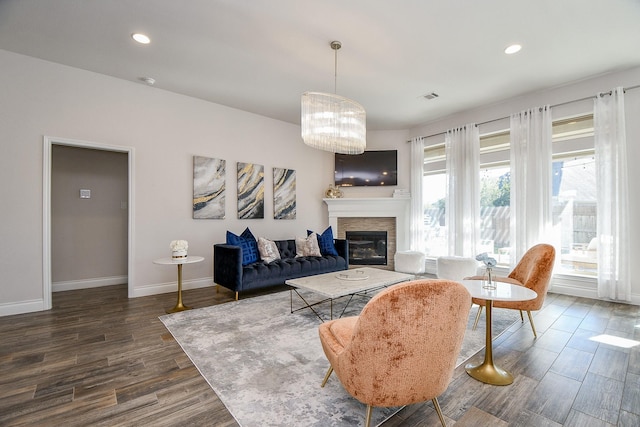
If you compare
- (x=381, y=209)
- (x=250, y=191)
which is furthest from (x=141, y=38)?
(x=381, y=209)

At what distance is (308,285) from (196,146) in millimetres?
3068

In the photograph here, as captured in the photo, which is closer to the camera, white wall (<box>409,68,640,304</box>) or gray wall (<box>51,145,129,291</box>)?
white wall (<box>409,68,640,304</box>)

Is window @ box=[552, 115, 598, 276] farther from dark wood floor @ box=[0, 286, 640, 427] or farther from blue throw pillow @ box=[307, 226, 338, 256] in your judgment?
blue throw pillow @ box=[307, 226, 338, 256]

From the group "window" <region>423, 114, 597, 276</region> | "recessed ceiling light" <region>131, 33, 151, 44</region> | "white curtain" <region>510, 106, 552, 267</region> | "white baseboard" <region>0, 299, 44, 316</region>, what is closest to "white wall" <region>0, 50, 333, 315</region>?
"white baseboard" <region>0, 299, 44, 316</region>

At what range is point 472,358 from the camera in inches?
89.8

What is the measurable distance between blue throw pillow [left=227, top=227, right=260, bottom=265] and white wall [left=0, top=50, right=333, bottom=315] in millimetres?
752

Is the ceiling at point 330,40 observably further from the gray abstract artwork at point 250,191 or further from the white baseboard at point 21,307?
the white baseboard at point 21,307

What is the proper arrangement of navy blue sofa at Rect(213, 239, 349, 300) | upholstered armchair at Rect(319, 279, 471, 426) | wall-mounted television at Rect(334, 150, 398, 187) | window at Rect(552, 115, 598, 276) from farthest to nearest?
1. wall-mounted television at Rect(334, 150, 398, 187)
2. window at Rect(552, 115, 598, 276)
3. navy blue sofa at Rect(213, 239, 349, 300)
4. upholstered armchair at Rect(319, 279, 471, 426)

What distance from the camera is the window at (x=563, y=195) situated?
159 inches

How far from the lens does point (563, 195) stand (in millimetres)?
4230

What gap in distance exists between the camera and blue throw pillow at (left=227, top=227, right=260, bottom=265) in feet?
→ 13.6

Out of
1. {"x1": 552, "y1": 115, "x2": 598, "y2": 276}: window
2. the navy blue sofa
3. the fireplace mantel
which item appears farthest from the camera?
the fireplace mantel

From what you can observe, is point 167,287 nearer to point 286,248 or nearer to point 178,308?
point 178,308

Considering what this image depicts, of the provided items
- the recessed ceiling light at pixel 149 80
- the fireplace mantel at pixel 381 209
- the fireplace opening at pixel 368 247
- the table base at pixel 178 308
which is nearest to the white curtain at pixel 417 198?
the fireplace mantel at pixel 381 209
